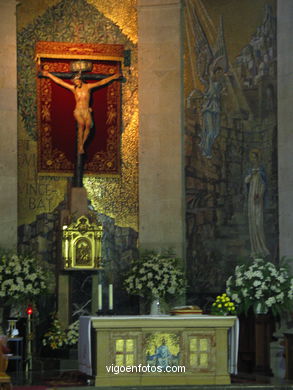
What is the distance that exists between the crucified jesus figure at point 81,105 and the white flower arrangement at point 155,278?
2673mm

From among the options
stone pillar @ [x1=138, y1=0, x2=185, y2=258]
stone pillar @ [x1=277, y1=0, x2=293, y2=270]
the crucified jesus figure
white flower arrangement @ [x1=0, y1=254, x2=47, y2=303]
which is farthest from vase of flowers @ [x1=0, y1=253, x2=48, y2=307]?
stone pillar @ [x1=277, y1=0, x2=293, y2=270]

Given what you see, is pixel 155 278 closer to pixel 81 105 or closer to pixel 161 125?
pixel 161 125

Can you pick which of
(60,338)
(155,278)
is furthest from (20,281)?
(155,278)

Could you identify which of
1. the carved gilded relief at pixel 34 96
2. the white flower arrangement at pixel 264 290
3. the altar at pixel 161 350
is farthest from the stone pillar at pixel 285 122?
the altar at pixel 161 350

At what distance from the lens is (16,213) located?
61.7 ft

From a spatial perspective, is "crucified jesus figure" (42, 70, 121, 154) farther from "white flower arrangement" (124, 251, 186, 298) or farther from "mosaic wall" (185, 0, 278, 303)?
"white flower arrangement" (124, 251, 186, 298)

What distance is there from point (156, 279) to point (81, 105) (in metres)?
3.85

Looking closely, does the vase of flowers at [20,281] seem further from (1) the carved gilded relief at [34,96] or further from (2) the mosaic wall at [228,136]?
(2) the mosaic wall at [228,136]

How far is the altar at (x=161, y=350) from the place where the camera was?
13.7 metres

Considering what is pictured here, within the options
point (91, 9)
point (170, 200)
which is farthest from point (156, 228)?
point (91, 9)

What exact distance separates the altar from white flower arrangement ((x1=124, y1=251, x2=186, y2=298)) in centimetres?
437

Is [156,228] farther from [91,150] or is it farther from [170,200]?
[91,150]

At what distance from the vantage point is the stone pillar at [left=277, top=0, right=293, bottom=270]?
17844mm

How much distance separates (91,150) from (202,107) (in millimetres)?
2461
